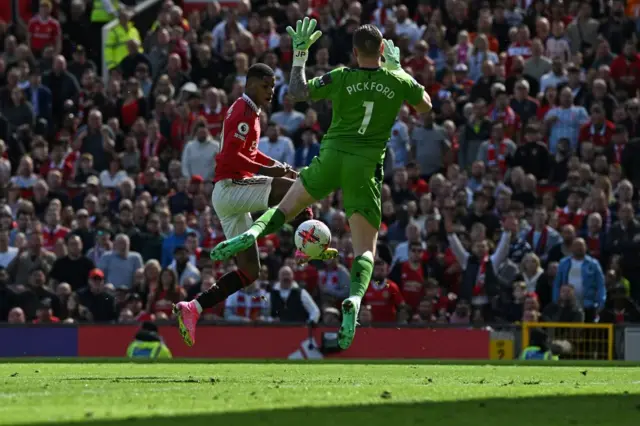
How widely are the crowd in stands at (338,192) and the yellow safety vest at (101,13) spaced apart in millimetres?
1316

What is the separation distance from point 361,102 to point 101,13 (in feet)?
57.8

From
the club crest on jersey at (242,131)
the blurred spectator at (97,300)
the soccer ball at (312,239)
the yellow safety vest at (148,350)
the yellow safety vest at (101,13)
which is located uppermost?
the yellow safety vest at (101,13)

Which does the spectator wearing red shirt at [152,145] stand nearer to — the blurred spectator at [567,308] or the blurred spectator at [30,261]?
the blurred spectator at [30,261]

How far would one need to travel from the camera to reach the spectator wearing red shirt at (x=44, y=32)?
2722 centimetres

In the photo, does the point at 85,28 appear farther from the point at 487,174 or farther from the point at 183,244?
the point at 487,174

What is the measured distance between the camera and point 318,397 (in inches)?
364

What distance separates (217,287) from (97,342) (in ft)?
20.3

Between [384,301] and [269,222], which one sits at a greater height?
[269,222]

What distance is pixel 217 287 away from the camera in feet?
45.3

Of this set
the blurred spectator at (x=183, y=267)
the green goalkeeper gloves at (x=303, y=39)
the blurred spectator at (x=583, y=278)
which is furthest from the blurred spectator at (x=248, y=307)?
the green goalkeeper gloves at (x=303, y=39)

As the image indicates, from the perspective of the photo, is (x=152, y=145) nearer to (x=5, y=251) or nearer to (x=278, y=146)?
(x=278, y=146)

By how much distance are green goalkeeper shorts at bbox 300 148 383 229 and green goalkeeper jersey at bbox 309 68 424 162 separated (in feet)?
0.26

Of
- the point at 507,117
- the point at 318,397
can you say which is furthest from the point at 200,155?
the point at 318,397

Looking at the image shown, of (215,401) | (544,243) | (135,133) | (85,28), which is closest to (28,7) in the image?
(85,28)
